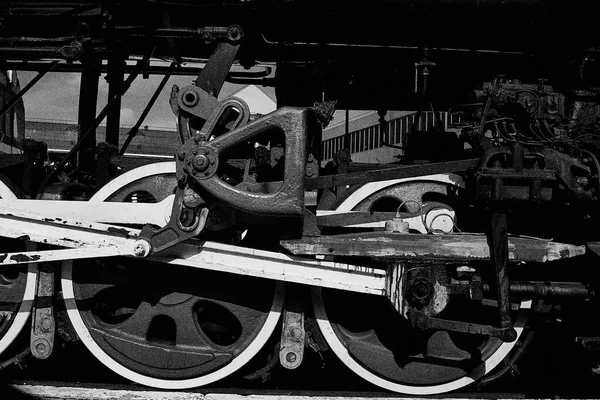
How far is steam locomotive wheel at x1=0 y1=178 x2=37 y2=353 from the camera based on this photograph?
309cm

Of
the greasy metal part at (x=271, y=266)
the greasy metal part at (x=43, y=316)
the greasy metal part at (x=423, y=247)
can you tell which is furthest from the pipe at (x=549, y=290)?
the greasy metal part at (x=43, y=316)

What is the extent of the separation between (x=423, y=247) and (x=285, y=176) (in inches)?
27.1

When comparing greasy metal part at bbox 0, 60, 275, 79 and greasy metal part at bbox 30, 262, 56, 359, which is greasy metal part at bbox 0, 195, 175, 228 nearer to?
greasy metal part at bbox 30, 262, 56, 359

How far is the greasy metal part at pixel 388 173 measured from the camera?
2.76 metres

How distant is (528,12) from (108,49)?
2.08 meters

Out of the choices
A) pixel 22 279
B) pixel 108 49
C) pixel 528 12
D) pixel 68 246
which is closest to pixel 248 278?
pixel 68 246

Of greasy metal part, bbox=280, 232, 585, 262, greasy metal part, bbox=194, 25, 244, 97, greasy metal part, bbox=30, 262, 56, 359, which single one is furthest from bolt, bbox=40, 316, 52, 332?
greasy metal part, bbox=194, 25, 244, 97

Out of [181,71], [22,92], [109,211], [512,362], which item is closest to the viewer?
[109,211]

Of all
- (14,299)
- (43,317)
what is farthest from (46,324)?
(14,299)

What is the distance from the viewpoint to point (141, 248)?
2746 mm

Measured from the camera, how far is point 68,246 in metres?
2.90

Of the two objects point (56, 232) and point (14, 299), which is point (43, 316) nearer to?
point (14, 299)

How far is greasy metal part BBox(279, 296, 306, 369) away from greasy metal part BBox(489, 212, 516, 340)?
93cm

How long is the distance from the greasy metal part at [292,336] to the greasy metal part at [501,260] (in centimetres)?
93
